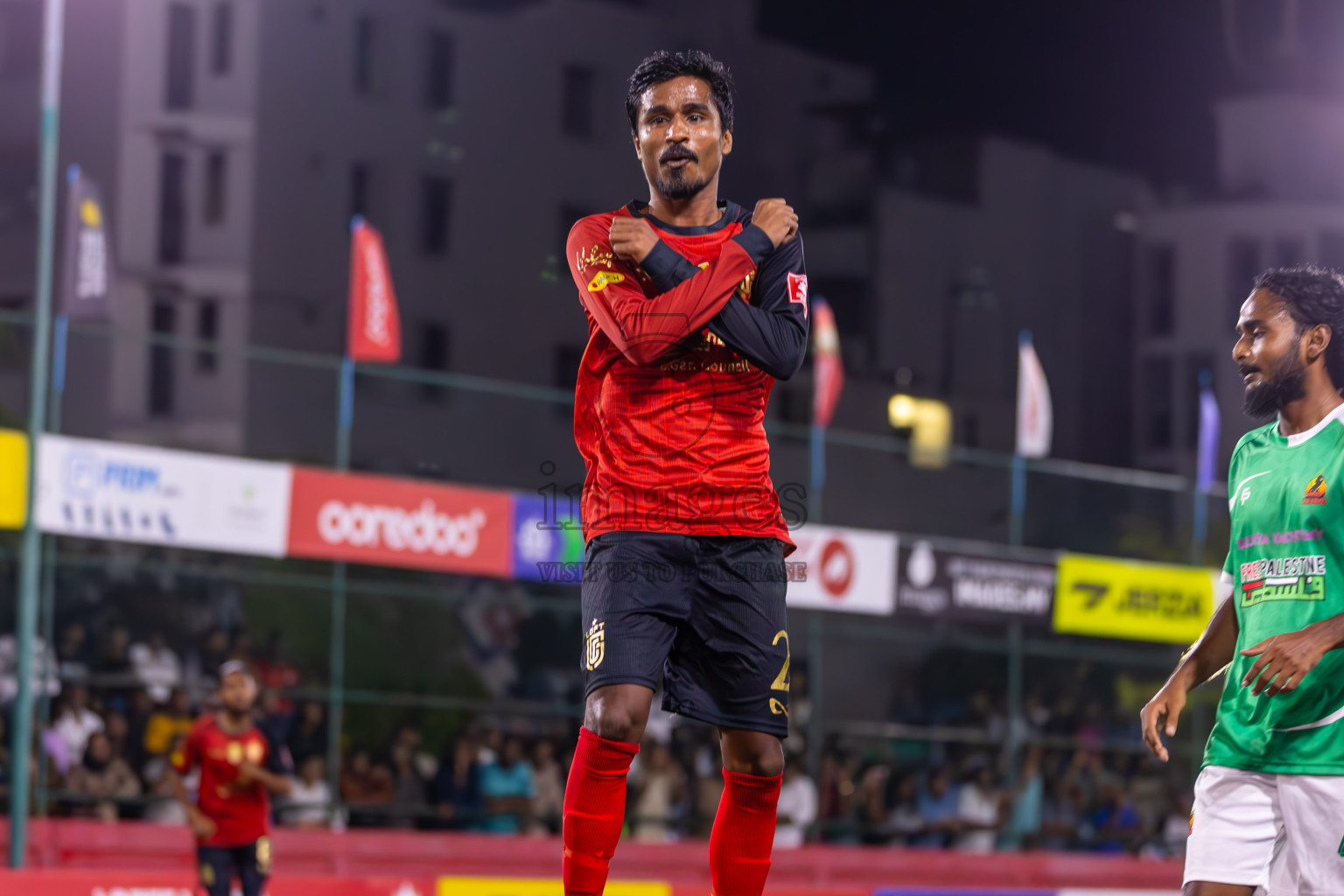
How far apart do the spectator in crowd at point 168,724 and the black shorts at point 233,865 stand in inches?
164

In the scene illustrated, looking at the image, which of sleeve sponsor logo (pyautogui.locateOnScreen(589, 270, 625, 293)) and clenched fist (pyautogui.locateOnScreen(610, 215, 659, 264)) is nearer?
clenched fist (pyautogui.locateOnScreen(610, 215, 659, 264))

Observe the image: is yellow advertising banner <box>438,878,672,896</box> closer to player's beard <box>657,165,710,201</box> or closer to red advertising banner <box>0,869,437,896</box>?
red advertising banner <box>0,869,437,896</box>

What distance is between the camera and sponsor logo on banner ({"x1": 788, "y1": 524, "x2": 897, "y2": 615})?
17.7 meters

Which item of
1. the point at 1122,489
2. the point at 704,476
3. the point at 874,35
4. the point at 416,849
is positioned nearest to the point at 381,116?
the point at 874,35

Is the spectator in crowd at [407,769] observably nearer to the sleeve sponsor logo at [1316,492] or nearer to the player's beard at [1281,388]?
the player's beard at [1281,388]

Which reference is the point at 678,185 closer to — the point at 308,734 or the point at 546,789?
the point at 308,734

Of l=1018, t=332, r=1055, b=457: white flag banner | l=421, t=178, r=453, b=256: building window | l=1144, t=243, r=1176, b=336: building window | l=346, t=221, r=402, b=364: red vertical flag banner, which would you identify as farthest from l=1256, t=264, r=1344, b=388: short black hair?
l=1144, t=243, r=1176, b=336: building window

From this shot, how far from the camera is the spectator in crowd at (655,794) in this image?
54.4ft

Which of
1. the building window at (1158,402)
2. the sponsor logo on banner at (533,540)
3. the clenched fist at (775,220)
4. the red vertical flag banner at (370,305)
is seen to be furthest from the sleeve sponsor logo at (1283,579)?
the building window at (1158,402)

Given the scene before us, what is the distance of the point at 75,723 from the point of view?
13.7 metres

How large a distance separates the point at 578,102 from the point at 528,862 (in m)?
24.0

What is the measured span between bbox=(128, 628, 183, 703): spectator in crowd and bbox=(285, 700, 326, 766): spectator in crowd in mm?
1124

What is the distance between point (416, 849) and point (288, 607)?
5288 millimetres

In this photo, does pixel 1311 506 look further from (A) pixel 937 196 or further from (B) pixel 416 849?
(A) pixel 937 196
